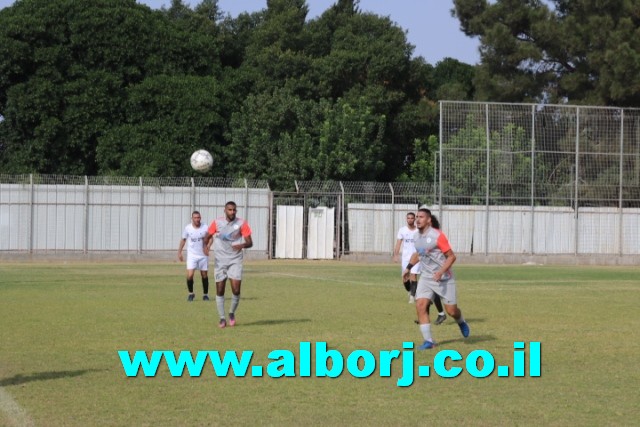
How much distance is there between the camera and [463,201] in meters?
44.7

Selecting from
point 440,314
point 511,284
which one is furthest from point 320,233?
point 440,314

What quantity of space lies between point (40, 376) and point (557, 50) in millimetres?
45807

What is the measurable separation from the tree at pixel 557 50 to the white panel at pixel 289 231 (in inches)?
584

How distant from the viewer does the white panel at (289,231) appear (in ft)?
149

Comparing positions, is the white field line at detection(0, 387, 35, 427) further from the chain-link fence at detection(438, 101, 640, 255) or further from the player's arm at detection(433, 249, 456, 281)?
the chain-link fence at detection(438, 101, 640, 255)

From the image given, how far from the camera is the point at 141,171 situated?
48.4 metres

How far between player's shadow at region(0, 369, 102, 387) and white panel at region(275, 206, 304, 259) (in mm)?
32746

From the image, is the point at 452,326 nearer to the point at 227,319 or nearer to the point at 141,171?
the point at 227,319

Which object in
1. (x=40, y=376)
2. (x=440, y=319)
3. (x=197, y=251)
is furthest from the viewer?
(x=197, y=251)

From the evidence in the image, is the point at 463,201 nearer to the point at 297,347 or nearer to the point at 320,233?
the point at 320,233

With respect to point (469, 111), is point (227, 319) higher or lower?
lower

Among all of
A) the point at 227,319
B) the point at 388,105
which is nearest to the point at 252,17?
the point at 388,105

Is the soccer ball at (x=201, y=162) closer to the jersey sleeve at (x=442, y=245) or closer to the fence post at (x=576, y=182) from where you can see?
the fence post at (x=576, y=182)

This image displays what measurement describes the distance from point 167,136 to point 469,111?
13.8 metres
